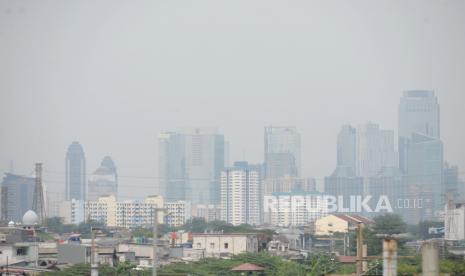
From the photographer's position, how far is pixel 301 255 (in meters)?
56.5

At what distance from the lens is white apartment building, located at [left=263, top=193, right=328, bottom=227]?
181 meters

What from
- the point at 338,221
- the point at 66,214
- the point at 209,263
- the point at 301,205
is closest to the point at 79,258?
the point at 209,263

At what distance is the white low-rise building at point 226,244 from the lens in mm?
60219

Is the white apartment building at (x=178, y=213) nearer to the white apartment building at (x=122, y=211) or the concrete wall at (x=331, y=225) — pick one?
the white apartment building at (x=122, y=211)

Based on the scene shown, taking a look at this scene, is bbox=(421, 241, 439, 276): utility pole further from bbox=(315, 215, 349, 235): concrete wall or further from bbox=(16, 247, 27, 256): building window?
bbox=(315, 215, 349, 235): concrete wall

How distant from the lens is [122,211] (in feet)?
557

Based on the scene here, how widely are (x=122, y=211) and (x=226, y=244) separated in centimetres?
10941

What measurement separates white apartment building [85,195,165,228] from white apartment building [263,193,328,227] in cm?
1724

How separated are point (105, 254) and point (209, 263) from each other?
174 inches

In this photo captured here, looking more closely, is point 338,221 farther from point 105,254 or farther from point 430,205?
point 430,205

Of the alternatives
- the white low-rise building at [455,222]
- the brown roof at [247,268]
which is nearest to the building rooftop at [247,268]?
the brown roof at [247,268]

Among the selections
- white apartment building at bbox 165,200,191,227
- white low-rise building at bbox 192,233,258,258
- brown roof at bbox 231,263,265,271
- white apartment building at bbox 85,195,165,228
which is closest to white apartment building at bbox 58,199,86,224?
white apartment building at bbox 85,195,165,228

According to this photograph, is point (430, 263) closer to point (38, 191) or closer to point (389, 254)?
point (389, 254)

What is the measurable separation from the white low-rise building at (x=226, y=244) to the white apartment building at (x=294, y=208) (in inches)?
4485
